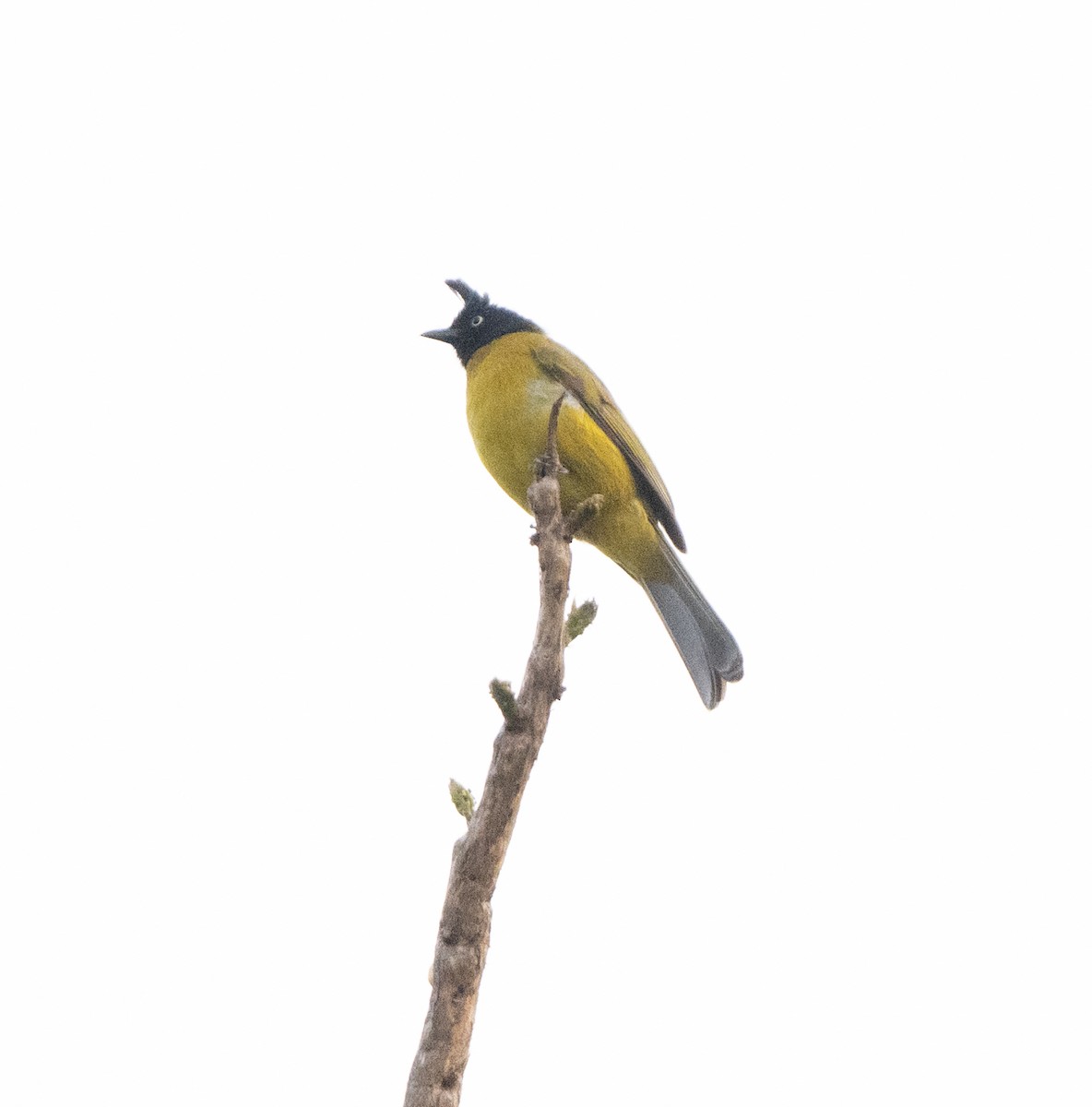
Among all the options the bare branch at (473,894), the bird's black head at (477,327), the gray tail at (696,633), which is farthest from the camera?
the bird's black head at (477,327)

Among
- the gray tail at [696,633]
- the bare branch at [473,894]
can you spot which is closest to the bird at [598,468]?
the gray tail at [696,633]

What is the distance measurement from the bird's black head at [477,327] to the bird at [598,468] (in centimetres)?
27

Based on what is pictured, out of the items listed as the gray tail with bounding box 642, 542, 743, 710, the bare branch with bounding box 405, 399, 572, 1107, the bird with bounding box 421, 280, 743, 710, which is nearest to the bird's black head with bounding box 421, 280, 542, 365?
the bird with bounding box 421, 280, 743, 710

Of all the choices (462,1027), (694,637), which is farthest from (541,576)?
(694,637)

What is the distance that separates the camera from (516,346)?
310 inches

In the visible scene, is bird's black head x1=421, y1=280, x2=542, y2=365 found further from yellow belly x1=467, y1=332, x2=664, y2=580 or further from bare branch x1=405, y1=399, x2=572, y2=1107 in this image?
bare branch x1=405, y1=399, x2=572, y2=1107

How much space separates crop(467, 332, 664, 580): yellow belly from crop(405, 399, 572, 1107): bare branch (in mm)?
2099

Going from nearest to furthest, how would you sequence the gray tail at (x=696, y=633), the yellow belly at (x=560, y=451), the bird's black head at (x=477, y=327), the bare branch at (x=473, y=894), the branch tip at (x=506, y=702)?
the bare branch at (x=473, y=894) < the branch tip at (x=506, y=702) < the yellow belly at (x=560, y=451) < the gray tail at (x=696, y=633) < the bird's black head at (x=477, y=327)

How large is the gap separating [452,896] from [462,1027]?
43 centimetres

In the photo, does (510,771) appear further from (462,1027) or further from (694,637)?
(694,637)

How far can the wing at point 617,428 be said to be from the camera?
7.43 metres

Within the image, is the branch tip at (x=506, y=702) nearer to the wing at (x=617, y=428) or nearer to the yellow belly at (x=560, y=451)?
the yellow belly at (x=560, y=451)

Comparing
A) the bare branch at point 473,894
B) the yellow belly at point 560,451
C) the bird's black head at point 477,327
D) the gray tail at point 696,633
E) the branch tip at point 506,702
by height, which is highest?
the bird's black head at point 477,327

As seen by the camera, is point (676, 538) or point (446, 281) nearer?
point (676, 538)
